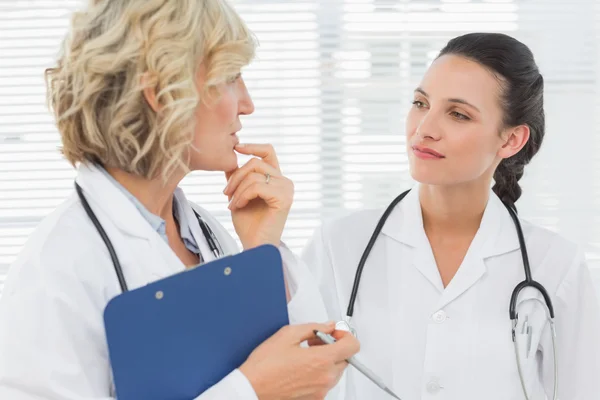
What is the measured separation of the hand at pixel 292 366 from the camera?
3.21ft

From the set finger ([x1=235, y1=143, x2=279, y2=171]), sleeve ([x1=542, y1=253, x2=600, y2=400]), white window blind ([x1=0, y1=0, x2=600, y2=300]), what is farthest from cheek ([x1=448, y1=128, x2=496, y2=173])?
white window blind ([x1=0, y1=0, x2=600, y2=300])

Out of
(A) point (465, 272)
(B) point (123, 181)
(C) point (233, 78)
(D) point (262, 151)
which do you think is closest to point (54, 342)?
(B) point (123, 181)

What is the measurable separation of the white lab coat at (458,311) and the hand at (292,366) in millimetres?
576

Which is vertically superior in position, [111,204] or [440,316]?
[111,204]

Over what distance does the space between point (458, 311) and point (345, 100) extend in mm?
1110

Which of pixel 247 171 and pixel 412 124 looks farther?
pixel 412 124

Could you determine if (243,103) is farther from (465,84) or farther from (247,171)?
(465,84)

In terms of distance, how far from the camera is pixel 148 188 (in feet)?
3.72

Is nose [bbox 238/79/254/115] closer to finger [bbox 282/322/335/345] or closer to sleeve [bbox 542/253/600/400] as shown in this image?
finger [bbox 282/322/335/345]

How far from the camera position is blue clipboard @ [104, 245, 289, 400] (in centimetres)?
92

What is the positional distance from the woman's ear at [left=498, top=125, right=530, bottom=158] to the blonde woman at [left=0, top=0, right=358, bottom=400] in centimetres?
75

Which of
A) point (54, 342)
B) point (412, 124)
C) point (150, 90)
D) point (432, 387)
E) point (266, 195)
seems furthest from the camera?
point (412, 124)

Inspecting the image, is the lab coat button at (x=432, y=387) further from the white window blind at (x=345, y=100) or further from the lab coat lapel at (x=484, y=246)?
the white window blind at (x=345, y=100)

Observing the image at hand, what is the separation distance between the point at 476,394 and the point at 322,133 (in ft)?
3.95
